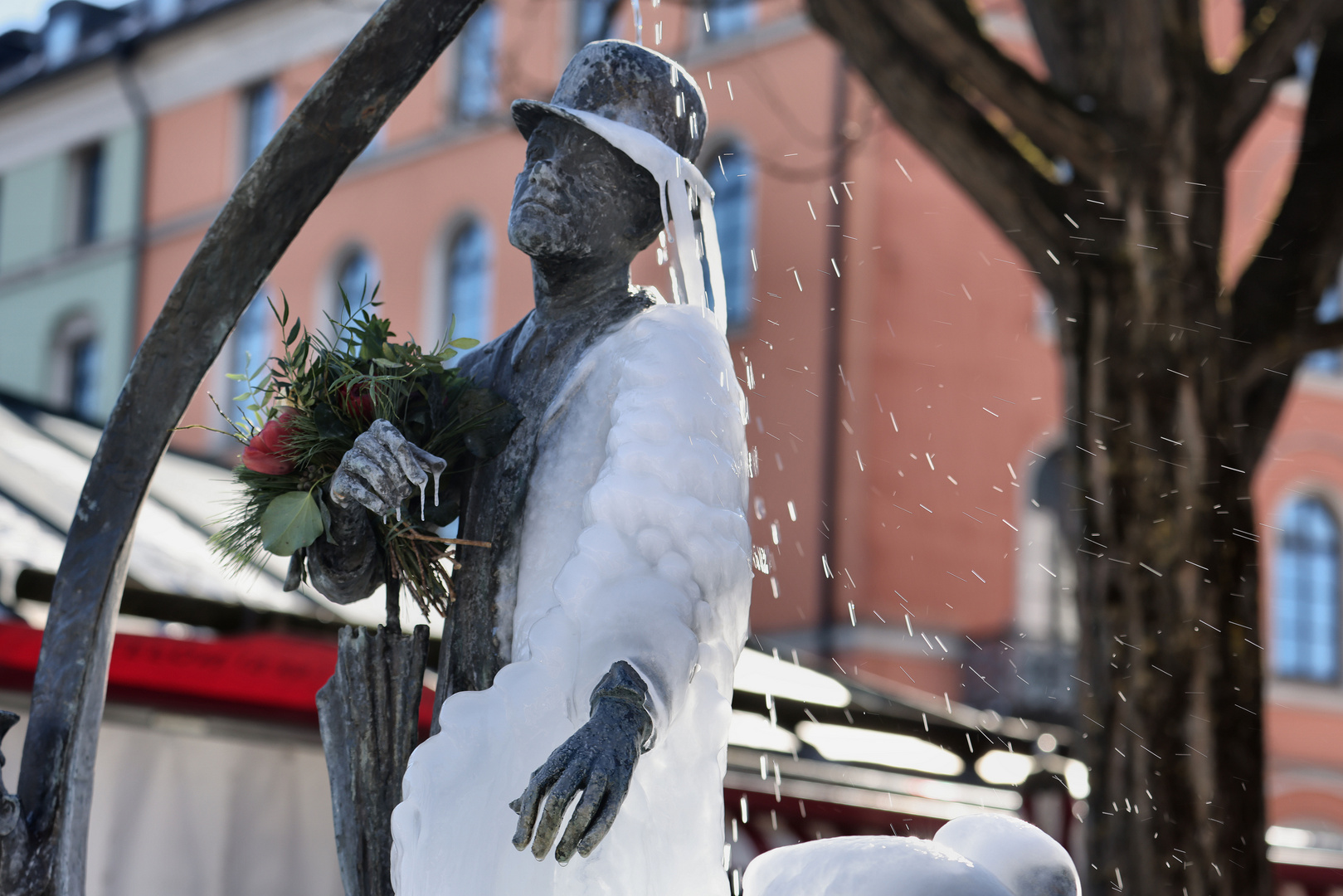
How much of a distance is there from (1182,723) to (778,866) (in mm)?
3179

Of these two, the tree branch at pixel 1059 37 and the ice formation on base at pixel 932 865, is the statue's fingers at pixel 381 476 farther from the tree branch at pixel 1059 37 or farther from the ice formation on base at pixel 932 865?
the tree branch at pixel 1059 37

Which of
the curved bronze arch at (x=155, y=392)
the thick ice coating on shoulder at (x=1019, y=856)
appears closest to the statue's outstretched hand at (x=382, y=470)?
the curved bronze arch at (x=155, y=392)

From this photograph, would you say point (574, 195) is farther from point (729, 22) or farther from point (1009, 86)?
point (729, 22)

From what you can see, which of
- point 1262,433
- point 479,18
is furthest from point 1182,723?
point 479,18

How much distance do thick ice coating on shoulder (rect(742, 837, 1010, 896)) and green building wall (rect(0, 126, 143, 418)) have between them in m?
22.3

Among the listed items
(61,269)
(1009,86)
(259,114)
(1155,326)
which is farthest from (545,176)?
(61,269)

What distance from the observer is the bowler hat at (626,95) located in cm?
254

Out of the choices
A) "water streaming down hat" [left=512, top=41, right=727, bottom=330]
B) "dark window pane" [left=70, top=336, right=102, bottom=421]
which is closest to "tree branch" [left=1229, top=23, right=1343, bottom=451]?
"water streaming down hat" [left=512, top=41, right=727, bottom=330]

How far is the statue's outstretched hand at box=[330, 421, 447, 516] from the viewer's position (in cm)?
223

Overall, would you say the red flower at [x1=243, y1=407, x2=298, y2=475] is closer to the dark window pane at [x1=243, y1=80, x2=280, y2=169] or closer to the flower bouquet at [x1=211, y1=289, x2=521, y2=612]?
the flower bouquet at [x1=211, y1=289, x2=521, y2=612]

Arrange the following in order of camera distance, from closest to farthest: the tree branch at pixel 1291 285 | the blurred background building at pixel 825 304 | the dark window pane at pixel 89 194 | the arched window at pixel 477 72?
1. the tree branch at pixel 1291 285
2. the blurred background building at pixel 825 304
3. the arched window at pixel 477 72
4. the dark window pane at pixel 89 194

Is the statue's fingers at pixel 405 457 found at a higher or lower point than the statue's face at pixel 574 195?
lower

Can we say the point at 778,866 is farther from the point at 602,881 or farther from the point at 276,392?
the point at 276,392

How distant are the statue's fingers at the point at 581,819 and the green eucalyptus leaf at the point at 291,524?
630mm
